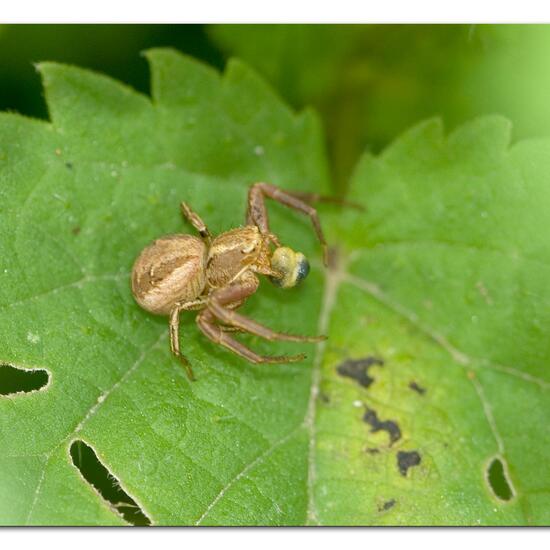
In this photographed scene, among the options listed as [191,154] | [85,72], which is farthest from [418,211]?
[85,72]

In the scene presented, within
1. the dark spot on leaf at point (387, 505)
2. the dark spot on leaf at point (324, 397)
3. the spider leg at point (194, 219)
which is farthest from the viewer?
the spider leg at point (194, 219)

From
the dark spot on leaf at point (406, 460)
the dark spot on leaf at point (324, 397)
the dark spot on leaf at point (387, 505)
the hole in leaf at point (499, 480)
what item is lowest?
the hole in leaf at point (499, 480)

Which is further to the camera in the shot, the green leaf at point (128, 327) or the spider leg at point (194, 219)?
the spider leg at point (194, 219)

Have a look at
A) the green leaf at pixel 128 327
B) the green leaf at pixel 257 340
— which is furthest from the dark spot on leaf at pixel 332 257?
the green leaf at pixel 128 327

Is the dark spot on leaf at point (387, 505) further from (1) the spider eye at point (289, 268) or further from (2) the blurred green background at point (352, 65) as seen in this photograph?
(2) the blurred green background at point (352, 65)

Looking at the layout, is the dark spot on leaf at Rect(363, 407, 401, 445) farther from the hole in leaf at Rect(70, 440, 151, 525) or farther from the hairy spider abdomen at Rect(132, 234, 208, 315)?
the hole in leaf at Rect(70, 440, 151, 525)

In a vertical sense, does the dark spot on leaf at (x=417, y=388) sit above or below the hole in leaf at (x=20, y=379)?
below

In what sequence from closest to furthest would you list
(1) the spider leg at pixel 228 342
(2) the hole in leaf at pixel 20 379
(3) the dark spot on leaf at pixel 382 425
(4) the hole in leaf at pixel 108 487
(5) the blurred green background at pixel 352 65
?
(4) the hole in leaf at pixel 108 487
(2) the hole in leaf at pixel 20 379
(1) the spider leg at pixel 228 342
(3) the dark spot on leaf at pixel 382 425
(5) the blurred green background at pixel 352 65

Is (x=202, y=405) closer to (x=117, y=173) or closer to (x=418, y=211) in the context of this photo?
(x=117, y=173)

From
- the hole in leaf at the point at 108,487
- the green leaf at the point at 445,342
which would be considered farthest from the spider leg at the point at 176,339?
the green leaf at the point at 445,342

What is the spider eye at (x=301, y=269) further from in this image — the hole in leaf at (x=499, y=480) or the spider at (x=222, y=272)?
the hole in leaf at (x=499, y=480)
